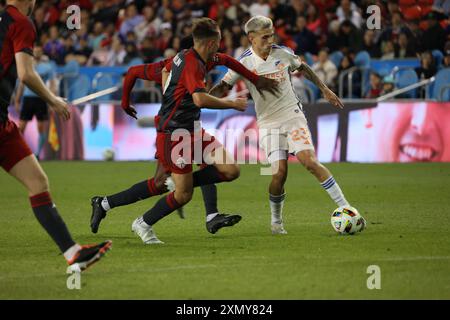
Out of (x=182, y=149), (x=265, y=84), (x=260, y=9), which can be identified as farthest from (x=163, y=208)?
(x=260, y=9)

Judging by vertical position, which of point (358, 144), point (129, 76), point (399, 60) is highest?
point (129, 76)

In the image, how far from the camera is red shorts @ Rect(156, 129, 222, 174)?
9.75 metres

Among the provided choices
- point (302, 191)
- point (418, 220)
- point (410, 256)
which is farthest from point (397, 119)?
point (410, 256)

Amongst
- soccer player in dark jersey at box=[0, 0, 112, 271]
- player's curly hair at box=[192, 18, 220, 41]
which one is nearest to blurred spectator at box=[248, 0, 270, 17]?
player's curly hair at box=[192, 18, 220, 41]

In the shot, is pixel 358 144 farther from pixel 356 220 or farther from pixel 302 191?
pixel 356 220

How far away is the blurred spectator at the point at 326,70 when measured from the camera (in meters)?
21.3

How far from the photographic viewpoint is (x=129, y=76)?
1053cm

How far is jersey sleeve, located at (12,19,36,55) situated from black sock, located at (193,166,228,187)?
9.56 feet

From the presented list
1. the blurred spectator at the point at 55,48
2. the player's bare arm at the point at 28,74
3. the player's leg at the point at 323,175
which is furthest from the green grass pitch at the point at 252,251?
the blurred spectator at the point at 55,48

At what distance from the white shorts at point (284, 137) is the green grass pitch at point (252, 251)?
87cm

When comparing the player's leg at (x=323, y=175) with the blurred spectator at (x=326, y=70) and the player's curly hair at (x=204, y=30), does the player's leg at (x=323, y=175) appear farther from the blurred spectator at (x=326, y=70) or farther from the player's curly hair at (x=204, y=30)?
the blurred spectator at (x=326, y=70)

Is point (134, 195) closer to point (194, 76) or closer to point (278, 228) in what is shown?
point (278, 228)

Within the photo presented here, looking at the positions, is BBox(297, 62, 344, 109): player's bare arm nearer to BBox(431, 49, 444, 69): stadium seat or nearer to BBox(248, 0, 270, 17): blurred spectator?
BBox(431, 49, 444, 69): stadium seat

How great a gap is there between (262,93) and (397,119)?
935cm
